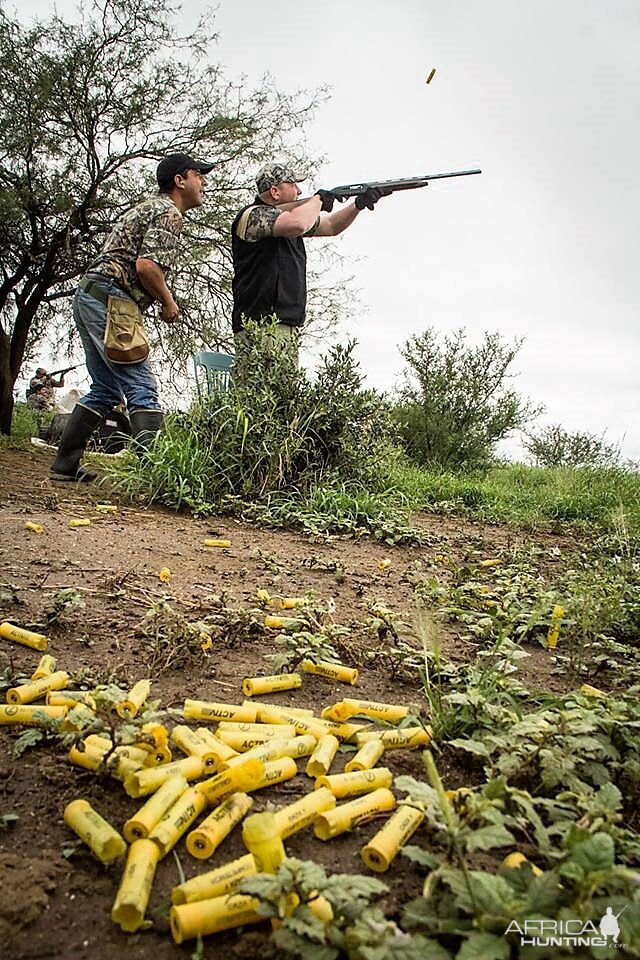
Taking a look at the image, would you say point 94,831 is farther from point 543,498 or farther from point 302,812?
point 543,498

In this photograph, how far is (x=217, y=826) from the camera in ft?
4.71

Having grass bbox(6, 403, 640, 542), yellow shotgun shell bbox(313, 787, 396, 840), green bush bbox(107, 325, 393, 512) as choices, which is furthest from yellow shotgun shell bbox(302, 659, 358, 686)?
green bush bbox(107, 325, 393, 512)

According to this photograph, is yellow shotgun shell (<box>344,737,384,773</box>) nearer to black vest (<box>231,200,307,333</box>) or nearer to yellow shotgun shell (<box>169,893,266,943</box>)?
yellow shotgun shell (<box>169,893,266,943</box>)

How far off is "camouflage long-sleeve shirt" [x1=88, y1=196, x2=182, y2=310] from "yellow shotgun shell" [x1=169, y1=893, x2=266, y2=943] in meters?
5.37

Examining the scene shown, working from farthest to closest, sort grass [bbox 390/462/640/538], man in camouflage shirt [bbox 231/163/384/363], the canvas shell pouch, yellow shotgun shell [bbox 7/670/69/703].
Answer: grass [bbox 390/462/640/538] < man in camouflage shirt [bbox 231/163/384/363] < the canvas shell pouch < yellow shotgun shell [bbox 7/670/69/703]

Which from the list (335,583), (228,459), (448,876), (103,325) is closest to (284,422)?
(228,459)

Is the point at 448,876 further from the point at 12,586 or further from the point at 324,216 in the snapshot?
the point at 324,216

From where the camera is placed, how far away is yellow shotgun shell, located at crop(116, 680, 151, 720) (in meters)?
1.74

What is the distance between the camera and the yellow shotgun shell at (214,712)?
6.44ft

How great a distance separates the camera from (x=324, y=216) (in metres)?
7.21

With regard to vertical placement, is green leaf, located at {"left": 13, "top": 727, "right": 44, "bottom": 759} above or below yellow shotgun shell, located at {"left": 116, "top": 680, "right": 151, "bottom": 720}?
below

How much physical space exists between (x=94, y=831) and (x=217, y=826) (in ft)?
0.80

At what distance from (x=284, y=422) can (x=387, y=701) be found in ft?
12.9

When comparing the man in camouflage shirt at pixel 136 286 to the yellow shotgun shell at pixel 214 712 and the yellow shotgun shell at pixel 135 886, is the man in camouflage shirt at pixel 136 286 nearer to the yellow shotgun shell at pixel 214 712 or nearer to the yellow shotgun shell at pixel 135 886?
the yellow shotgun shell at pixel 214 712
